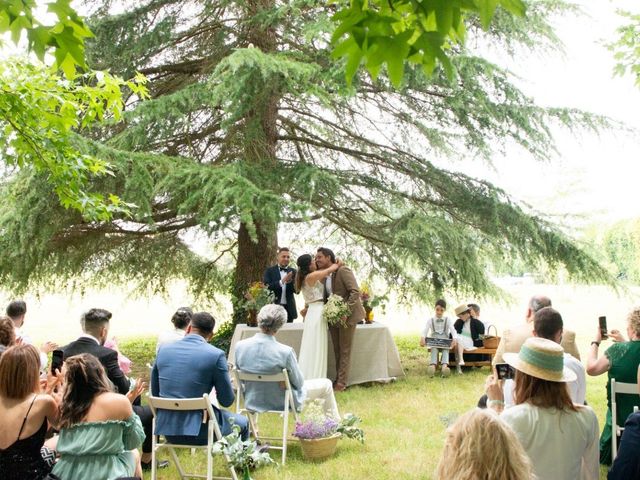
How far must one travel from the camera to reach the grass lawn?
581 cm

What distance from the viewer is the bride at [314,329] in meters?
9.51

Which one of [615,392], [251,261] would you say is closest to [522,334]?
[615,392]

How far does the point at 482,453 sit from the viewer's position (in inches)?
86.4

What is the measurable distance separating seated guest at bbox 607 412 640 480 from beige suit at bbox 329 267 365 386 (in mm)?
6628

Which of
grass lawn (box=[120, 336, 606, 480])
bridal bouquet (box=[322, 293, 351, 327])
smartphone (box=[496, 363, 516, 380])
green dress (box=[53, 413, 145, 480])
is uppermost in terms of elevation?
bridal bouquet (box=[322, 293, 351, 327])

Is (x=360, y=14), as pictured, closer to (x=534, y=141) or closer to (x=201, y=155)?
(x=534, y=141)

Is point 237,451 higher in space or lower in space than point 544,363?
lower

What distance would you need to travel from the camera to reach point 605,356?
531 centimetres

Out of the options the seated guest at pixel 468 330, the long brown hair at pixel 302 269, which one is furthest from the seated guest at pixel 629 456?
the seated guest at pixel 468 330

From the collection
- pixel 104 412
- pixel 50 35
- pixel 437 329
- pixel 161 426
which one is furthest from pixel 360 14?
pixel 437 329

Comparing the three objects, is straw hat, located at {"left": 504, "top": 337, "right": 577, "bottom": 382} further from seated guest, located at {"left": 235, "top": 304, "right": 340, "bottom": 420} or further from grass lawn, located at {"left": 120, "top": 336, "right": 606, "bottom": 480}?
seated guest, located at {"left": 235, "top": 304, "right": 340, "bottom": 420}

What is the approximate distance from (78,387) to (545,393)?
2.59 m

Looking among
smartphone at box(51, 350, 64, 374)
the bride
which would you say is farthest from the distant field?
smartphone at box(51, 350, 64, 374)

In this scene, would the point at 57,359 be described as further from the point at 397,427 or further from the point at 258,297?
the point at 258,297
